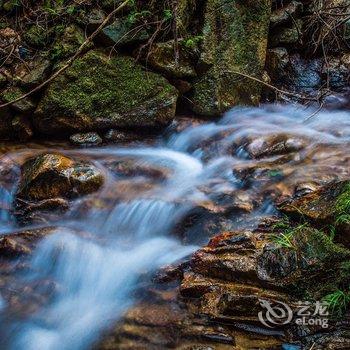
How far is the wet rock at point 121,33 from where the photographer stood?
5.76 meters

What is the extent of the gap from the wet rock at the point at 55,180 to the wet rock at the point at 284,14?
504 cm

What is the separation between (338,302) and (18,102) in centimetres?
485

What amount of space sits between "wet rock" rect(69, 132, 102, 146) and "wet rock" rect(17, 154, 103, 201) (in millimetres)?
1077

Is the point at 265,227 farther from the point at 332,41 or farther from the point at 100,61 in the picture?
the point at 332,41

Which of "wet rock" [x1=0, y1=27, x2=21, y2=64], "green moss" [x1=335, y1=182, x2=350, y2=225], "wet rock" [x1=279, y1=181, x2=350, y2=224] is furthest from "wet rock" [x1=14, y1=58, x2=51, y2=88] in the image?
"green moss" [x1=335, y1=182, x2=350, y2=225]

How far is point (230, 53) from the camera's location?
6465 millimetres

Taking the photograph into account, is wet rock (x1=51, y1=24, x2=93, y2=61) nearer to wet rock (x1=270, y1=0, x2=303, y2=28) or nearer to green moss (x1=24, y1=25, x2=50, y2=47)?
green moss (x1=24, y1=25, x2=50, y2=47)

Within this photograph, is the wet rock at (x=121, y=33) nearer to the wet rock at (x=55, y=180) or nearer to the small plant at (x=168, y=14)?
the small plant at (x=168, y=14)

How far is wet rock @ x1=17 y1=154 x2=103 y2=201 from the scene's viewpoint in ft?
14.8

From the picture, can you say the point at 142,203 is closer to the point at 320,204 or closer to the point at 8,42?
the point at 320,204

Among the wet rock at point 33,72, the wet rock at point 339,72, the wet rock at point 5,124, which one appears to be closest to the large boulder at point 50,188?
the wet rock at point 5,124

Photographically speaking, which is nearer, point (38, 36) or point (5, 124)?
point (5, 124)

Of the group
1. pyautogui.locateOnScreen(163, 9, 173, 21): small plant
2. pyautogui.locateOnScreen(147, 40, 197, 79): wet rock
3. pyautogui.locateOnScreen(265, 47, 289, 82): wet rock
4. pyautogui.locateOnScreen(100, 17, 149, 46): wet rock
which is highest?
pyautogui.locateOnScreen(163, 9, 173, 21): small plant

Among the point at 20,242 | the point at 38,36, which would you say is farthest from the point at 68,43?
the point at 20,242
